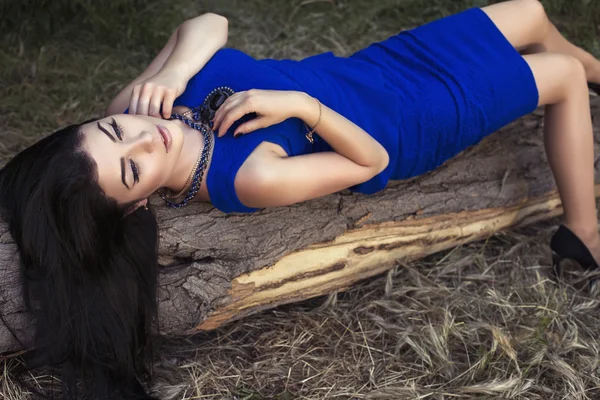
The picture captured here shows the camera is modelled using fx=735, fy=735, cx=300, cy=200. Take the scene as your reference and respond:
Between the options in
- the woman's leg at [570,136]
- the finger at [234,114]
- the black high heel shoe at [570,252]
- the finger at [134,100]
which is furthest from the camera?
the black high heel shoe at [570,252]

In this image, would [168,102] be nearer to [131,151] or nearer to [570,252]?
[131,151]

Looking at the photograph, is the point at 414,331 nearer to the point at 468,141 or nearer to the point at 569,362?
the point at 569,362

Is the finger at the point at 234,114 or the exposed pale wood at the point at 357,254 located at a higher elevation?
the finger at the point at 234,114

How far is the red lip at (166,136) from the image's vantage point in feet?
6.68

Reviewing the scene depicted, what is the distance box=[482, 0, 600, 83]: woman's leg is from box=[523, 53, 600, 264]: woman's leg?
0.43 ft

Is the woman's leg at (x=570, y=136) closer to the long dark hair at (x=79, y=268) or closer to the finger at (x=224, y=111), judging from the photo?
the finger at (x=224, y=111)

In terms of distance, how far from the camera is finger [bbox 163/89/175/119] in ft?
7.10

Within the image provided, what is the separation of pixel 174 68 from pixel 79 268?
27.0 inches

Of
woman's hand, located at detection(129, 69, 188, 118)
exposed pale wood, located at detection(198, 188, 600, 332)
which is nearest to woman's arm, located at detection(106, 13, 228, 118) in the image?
woman's hand, located at detection(129, 69, 188, 118)

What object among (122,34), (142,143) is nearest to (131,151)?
(142,143)

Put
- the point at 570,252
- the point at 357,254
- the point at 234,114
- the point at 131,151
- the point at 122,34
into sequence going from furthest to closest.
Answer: the point at 122,34 < the point at 570,252 < the point at 357,254 < the point at 234,114 < the point at 131,151

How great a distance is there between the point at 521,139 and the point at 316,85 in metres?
0.93

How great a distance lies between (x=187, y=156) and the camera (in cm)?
216

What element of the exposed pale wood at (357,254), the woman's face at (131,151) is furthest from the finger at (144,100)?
the exposed pale wood at (357,254)
